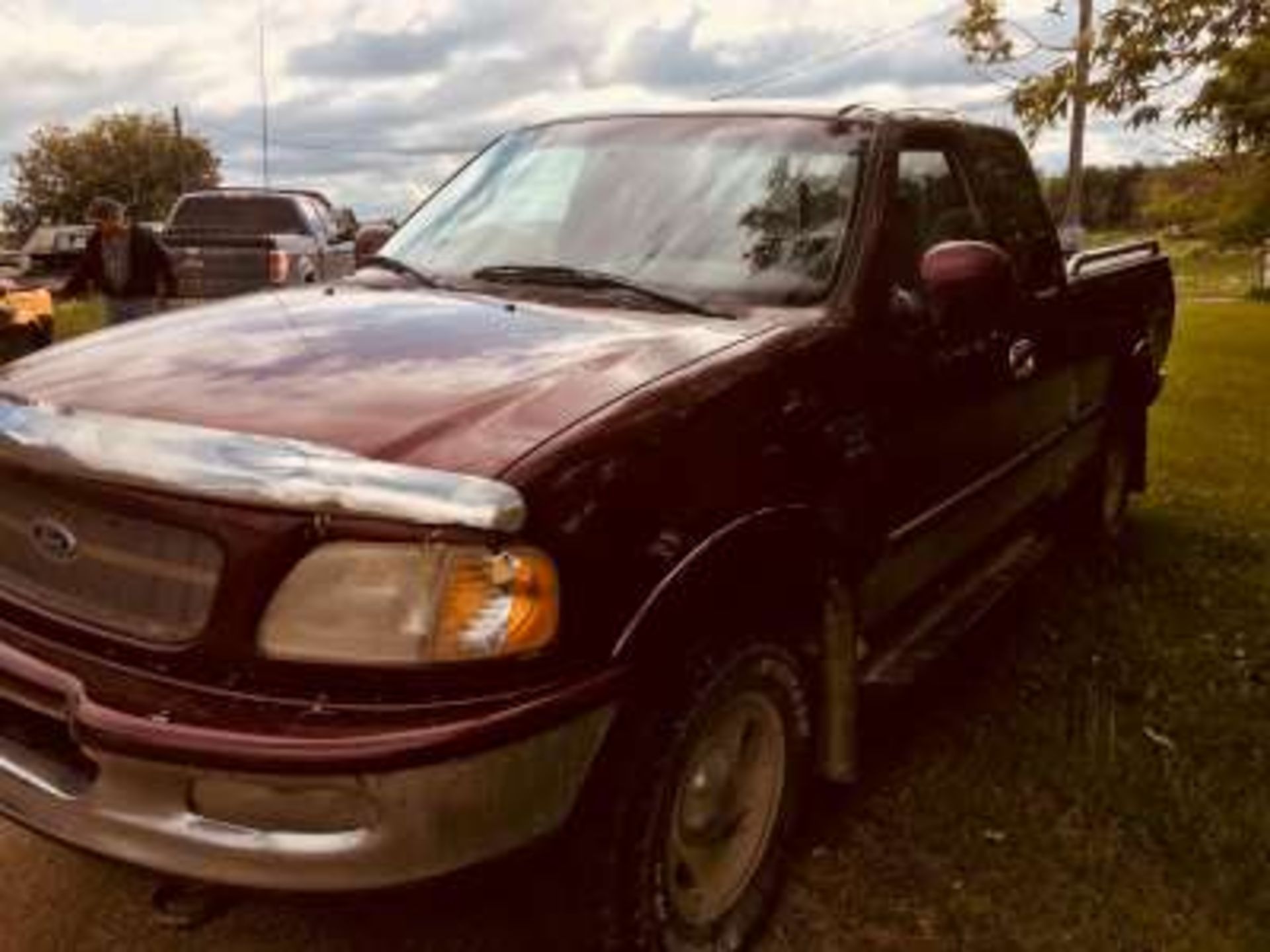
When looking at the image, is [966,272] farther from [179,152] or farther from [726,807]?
[179,152]

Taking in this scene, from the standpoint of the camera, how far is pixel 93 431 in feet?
9.19

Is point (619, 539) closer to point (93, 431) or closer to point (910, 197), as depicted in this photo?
point (93, 431)

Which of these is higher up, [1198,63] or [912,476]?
[1198,63]

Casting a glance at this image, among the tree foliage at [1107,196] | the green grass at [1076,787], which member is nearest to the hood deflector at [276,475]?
the green grass at [1076,787]

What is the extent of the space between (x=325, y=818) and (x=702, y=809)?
96 centimetres

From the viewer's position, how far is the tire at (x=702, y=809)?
2.81 m

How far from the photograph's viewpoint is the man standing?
10570 millimetres

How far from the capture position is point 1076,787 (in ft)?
13.9

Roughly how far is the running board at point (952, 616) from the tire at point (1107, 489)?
Result: 3.48ft

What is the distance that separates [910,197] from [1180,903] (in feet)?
6.48

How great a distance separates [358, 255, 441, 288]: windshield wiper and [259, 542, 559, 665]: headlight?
1.60 metres

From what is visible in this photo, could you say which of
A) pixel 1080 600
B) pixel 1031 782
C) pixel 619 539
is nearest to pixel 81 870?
pixel 619 539

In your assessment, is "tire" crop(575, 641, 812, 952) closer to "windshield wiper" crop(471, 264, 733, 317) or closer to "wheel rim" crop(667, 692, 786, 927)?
"wheel rim" crop(667, 692, 786, 927)

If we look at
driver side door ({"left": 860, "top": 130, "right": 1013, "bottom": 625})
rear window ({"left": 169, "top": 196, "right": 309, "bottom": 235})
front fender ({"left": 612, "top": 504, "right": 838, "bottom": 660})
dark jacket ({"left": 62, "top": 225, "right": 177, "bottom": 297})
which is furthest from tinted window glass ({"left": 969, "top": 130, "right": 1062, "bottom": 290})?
rear window ({"left": 169, "top": 196, "right": 309, "bottom": 235})
